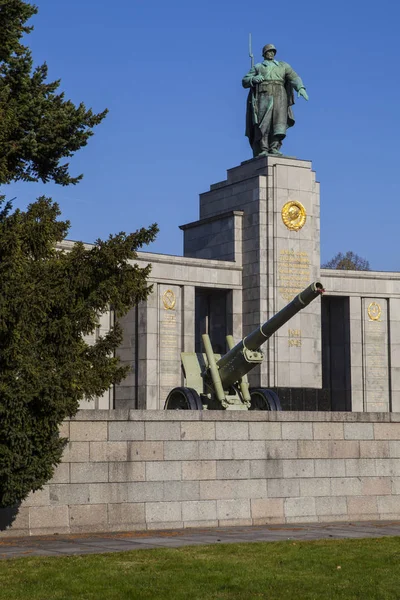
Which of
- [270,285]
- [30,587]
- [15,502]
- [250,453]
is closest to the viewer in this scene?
[30,587]

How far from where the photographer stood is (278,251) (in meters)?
42.2

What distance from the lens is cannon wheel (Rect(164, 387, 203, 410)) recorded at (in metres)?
24.5

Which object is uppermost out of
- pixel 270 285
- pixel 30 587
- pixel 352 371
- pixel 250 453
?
pixel 270 285

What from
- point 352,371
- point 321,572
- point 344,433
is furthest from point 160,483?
point 352,371

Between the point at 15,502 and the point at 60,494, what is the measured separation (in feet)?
4.18

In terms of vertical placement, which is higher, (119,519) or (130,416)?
(130,416)

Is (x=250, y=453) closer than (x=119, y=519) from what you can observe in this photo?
No

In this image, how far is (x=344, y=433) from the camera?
22391mm

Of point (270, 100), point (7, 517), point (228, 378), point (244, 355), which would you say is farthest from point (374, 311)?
point (7, 517)

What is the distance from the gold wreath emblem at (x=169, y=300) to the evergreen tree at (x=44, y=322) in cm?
2238

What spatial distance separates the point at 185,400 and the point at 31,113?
8061 mm

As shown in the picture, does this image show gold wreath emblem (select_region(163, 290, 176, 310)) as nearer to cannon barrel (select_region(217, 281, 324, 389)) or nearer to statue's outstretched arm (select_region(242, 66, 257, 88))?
statue's outstretched arm (select_region(242, 66, 257, 88))

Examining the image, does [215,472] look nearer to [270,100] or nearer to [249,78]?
[270,100]

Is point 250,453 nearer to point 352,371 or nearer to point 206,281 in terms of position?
point 206,281
